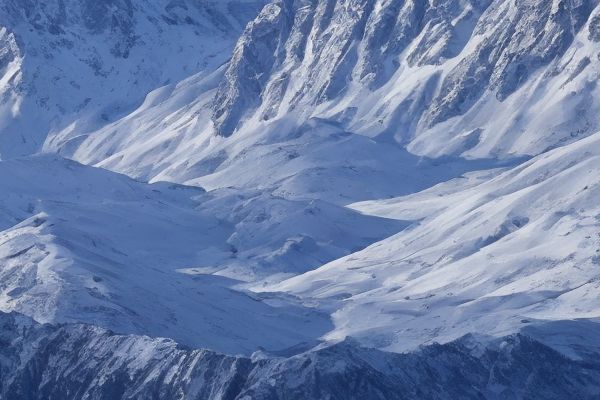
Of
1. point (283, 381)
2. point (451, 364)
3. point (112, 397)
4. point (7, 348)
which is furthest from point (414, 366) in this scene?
point (7, 348)

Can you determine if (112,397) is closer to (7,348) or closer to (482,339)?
(7,348)

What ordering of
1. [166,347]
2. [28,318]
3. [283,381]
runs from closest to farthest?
[283,381] → [166,347] → [28,318]

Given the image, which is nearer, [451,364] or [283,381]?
[283,381]

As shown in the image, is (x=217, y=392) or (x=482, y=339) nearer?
(x=217, y=392)

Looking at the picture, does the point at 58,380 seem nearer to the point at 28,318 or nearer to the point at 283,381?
the point at 28,318

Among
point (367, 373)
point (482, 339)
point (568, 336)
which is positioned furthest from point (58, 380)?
point (568, 336)

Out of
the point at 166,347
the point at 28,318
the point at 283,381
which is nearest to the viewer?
the point at 283,381
